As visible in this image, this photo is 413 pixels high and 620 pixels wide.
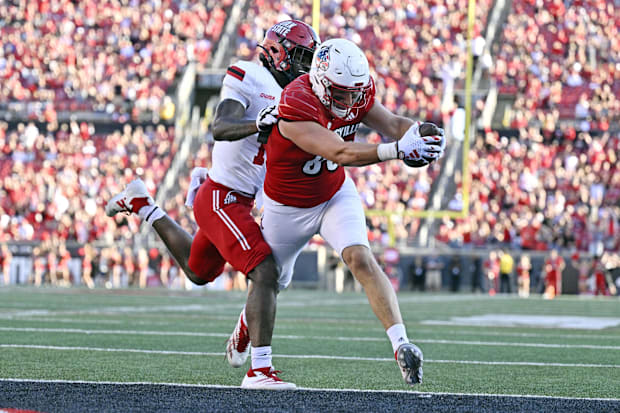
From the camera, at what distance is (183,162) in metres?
25.8

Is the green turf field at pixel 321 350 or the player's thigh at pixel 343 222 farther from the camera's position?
the green turf field at pixel 321 350

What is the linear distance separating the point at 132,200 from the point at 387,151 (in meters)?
2.63

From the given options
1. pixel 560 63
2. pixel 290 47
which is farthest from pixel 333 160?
pixel 560 63

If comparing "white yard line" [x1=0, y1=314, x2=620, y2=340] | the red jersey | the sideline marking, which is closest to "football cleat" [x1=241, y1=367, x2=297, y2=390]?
the red jersey

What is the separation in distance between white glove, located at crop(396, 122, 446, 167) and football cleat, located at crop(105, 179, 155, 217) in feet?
8.70

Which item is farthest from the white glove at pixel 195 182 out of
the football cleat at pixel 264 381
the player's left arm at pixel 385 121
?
the football cleat at pixel 264 381

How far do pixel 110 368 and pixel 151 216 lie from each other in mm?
1284

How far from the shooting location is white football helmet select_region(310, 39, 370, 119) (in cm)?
426

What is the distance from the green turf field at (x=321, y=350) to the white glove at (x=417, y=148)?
1127mm

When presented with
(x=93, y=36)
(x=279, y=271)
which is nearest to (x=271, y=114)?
(x=279, y=271)

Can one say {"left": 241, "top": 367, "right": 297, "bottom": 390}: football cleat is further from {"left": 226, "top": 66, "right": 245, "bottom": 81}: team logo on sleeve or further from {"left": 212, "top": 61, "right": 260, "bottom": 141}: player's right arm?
{"left": 226, "top": 66, "right": 245, "bottom": 81}: team logo on sleeve

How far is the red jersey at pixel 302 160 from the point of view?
14.3ft

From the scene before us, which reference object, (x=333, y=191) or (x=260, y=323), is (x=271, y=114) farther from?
(x=260, y=323)

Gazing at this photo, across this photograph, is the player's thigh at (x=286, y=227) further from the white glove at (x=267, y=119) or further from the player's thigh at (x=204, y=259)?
the player's thigh at (x=204, y=259)
